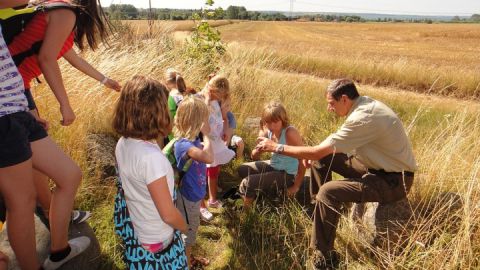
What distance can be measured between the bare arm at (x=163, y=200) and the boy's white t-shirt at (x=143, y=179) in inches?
1.0

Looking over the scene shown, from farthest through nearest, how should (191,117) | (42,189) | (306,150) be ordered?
(306,150) < (191,117) < (42,189)

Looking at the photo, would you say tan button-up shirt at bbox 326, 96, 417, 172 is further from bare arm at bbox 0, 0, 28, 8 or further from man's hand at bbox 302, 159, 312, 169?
bare arm at bbox 0, 0, 28, 8

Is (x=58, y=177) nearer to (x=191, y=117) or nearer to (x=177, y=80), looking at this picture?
(x=191, y=117)

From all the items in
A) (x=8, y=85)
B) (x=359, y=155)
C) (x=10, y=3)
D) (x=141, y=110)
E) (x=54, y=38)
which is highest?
(x=10, y=3)

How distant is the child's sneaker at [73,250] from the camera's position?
1892 millimetres

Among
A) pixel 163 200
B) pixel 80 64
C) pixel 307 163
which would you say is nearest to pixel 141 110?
pixel 163 200

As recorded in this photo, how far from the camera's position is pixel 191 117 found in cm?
224

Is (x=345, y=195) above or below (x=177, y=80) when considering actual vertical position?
below

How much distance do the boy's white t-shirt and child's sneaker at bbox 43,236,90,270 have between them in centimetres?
46

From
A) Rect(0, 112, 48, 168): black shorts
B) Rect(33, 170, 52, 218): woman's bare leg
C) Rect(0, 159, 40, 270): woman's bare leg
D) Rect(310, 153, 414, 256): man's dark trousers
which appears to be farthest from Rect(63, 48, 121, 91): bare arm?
Rect(310, 153, 414, 256): man's dark trousers

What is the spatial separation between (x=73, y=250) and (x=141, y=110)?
0.94 meters

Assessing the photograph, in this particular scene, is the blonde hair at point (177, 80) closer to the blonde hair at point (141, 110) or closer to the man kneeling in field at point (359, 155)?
the man kneeling in field at point (359, 155)

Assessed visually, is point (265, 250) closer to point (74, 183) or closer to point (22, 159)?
point (74, 183)

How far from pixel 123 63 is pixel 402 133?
13.1 feet
